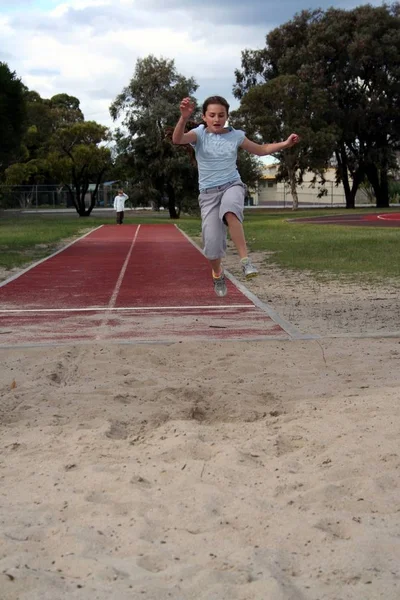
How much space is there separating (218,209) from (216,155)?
0.50 m

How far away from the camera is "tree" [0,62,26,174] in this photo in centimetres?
3383

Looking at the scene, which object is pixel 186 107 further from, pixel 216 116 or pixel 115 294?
pixel 115 294

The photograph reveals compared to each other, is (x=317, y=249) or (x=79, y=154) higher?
(x=79, y=154)

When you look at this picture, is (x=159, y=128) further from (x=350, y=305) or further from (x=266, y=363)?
(x=266, y=363)

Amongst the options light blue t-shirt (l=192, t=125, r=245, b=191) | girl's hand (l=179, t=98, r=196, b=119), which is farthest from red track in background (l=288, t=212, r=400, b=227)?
girl's hand (l=179, t=98, r=196, b=119)

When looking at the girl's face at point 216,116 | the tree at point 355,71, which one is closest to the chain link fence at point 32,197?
the tree at point 355,71

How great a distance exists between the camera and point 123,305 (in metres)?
11.4

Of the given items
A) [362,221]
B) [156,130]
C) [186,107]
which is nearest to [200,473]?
[186,107]

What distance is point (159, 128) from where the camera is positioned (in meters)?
48.7

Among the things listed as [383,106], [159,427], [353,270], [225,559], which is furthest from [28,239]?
[383,106]

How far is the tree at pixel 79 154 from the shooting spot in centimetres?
5309

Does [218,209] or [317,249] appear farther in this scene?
[317,249]

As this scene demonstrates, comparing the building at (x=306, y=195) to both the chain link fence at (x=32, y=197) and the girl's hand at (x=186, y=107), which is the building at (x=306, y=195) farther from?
the girl's hand at (x=186, y=107)

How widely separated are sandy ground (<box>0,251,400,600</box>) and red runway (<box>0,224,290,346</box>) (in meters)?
1.22
